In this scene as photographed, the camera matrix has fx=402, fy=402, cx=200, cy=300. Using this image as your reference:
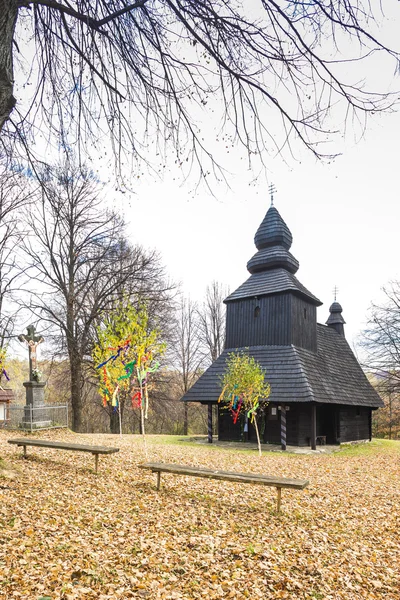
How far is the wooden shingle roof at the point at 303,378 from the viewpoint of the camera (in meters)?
17.5

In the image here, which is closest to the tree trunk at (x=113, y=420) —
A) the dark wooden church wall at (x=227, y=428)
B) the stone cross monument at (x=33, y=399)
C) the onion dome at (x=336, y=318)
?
the stone cross monument at (x=33, y=399)

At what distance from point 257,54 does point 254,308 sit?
58.1 feet

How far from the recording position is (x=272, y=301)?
2064 centimetres

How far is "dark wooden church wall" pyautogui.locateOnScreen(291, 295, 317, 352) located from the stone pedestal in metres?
12.0

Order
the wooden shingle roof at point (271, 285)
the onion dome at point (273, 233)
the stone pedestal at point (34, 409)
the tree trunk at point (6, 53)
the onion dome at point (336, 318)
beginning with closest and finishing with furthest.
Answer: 1. the tree trunk at point (6, 53)
2. the stone pedestal at point (34, 409)
3. the wooden shingle roof at point (271, 285)
4. the onion dome at point (273, 233)
5. the onion dome at point (336, 318)

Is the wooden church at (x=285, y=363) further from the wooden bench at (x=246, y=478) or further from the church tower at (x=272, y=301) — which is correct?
the wooden bench at (x=246, y=478)

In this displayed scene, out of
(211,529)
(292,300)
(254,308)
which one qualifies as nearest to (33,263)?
(254,308)

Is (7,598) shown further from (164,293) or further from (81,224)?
(164,293)

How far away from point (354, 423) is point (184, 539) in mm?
20550

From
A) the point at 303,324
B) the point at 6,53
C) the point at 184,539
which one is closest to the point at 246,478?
the point at 184,539

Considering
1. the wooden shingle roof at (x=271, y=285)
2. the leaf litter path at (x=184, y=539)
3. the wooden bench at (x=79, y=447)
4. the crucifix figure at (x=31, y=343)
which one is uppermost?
the wooden shingle roof at (x=271, y=285)

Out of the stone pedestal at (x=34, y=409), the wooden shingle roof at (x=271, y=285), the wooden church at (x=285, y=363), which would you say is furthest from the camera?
the wooden shingle roof at (x=271, y=285)

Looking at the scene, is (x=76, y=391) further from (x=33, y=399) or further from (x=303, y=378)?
(x=303, y=378)

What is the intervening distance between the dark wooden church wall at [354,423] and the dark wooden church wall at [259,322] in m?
5.68
